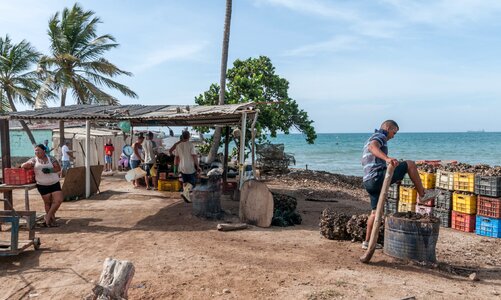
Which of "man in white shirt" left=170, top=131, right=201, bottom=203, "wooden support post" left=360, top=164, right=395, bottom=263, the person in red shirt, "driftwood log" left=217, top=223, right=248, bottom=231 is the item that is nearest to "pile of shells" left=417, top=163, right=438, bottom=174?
"wooden support post" left=360, top=164, right=395, bottom=263

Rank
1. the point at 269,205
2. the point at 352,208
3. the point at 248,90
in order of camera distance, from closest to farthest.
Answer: the point at 269,205, the point at 352,208, the point at 248,90

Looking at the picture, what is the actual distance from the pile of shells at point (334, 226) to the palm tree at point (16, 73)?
21.8 m

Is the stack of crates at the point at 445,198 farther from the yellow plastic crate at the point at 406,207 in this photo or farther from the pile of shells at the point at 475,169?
the yellow plastic crate at the point at 406,207

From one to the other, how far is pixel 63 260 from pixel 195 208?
353cm

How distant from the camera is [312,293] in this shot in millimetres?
4891

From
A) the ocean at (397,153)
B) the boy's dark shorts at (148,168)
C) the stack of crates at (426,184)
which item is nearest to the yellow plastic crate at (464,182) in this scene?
the stack of crates at (426,184)

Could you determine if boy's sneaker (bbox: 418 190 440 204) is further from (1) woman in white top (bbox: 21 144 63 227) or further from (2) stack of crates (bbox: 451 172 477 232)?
(1) woman in white top (bbox: 21 144 63 227)

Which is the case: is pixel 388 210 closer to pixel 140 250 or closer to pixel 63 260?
pixel 140 250

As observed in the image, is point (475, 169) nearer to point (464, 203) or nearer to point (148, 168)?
point (464, 203)

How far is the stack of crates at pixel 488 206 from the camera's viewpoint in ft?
26.7

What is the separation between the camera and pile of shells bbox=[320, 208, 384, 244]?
730cm

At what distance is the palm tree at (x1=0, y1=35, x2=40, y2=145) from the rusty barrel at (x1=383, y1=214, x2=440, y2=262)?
23.4 m

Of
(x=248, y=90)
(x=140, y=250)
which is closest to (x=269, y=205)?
(x=140, y=250)

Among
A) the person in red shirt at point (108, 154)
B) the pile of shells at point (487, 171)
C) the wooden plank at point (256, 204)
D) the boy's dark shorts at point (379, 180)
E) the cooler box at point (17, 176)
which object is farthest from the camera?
the person in red shirt at point (108, 154)
